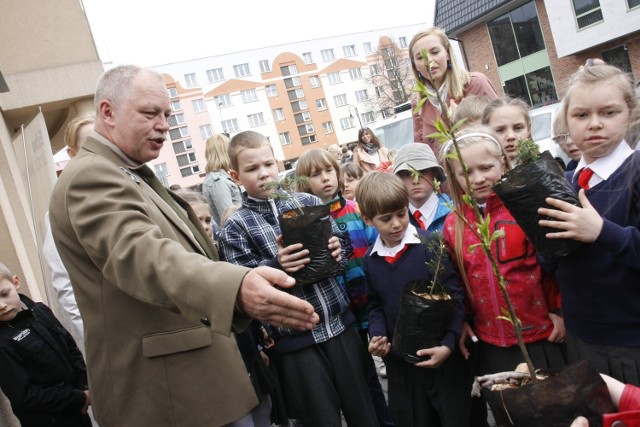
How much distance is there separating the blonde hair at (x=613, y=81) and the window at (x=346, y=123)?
59064mm

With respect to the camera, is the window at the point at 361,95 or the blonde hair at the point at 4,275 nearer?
the blonde hair at the point at 4,275

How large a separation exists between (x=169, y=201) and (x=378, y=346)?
4.29ft

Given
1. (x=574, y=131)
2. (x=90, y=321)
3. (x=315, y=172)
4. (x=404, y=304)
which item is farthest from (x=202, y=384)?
(x=315, y=172)

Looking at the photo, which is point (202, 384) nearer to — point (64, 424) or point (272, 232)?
point (272, 232)

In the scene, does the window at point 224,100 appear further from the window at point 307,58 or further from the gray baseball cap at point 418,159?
the gray baseball cap at point 418,159

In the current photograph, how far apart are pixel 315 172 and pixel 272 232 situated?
104 cm

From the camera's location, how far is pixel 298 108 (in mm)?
61969

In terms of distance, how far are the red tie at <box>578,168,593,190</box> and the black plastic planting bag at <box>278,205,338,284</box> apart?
116cm

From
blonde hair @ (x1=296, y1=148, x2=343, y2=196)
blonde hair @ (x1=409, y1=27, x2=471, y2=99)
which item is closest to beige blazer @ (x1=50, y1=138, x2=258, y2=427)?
blonde hair @ (x1=296, y1=148, x2=343, y2=196)

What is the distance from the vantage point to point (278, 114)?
199 feet

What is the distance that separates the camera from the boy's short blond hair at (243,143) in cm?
298

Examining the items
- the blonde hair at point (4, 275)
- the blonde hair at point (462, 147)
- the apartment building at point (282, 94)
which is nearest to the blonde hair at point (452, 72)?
the blonde hair at point (462, 147)

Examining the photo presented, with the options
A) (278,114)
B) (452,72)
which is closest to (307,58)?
(278,114)

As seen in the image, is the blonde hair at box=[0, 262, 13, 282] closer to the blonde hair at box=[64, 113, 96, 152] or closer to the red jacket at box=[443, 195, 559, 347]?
the blonde hair at box=[64, 113, 96, 152]
